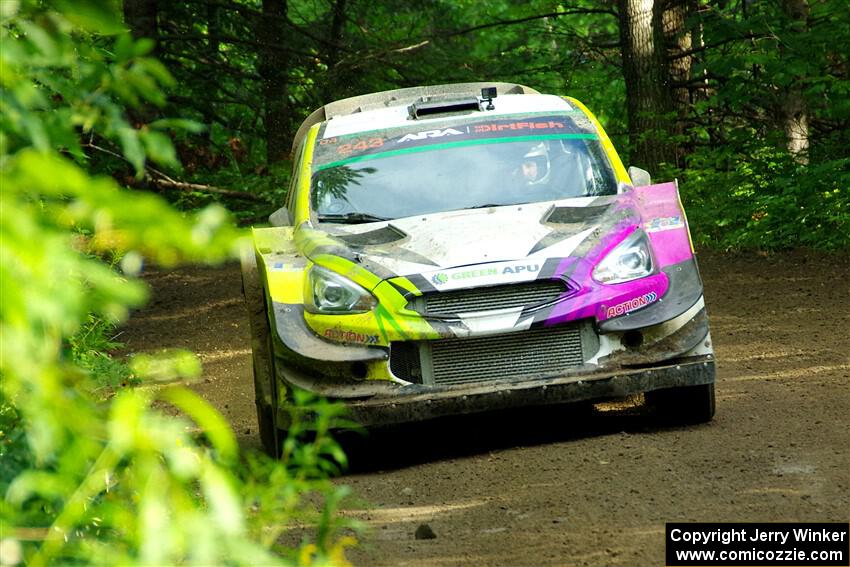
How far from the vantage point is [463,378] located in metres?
6.76

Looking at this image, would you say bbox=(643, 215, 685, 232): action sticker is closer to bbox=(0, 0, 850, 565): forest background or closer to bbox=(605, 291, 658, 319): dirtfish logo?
bbox=(605, 291, 658, 319): dirtfish logo

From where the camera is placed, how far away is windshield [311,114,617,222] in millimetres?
7738

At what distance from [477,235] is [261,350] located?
1526 mm

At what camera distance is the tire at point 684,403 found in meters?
7.01

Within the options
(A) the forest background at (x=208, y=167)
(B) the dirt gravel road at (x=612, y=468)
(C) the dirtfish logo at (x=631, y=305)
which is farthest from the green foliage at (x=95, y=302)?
(C) the dirtfish logo at (x=631, y=305)

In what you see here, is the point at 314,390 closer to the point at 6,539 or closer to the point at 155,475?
the point at 6,539

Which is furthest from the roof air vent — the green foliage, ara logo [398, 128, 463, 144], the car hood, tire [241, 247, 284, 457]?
the green foliage

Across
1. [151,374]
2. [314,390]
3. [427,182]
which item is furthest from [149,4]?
[151,374]

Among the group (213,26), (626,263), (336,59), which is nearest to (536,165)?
(626,263)

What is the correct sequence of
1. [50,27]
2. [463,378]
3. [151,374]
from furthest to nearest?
[463,378]
[151,374]
[50,27]

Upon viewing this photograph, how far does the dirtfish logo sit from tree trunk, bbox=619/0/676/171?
1099 cm

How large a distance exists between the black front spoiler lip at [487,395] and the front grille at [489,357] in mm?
67

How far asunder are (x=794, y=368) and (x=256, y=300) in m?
3.71

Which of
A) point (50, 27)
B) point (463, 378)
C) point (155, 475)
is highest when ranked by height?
point (50, 27)
